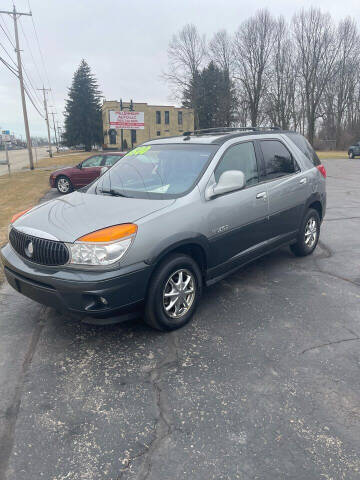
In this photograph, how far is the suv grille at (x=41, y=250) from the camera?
3.08m

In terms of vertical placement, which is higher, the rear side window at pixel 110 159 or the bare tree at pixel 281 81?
the bare tree at pixel 281 81

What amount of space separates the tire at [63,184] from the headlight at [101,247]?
11.4 metres

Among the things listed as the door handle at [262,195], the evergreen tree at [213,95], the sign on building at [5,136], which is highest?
the evergreen tree at [213,95]

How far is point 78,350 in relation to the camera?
327cm

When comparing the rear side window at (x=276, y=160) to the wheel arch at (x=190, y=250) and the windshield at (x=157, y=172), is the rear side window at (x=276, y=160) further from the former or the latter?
the wheel arch at (x=190, y=250)

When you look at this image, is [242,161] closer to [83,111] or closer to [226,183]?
[226,183]

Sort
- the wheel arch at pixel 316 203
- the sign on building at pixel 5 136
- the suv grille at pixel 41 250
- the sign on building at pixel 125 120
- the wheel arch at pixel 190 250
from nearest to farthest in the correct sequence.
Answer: the suv grille at pixel 41 250 → the wheel arch at pixel 190 250 → the wheel arch at pixel 316 203 → the sign on building at pixel 5 136 → the sign on building at pixel 125 120

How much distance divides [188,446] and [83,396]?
0.88 m

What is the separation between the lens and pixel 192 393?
106 inches

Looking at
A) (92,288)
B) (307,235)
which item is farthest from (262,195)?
(92,288)

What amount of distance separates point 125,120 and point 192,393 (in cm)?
3817

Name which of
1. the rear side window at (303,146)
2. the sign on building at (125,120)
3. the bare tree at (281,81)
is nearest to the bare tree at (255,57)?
the bare tree at (281,81)

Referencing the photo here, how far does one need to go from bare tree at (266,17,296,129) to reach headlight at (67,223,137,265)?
172ft

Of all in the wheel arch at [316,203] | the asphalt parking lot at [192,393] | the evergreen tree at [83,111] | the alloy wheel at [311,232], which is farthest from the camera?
the evergreen tree at [83,111]
